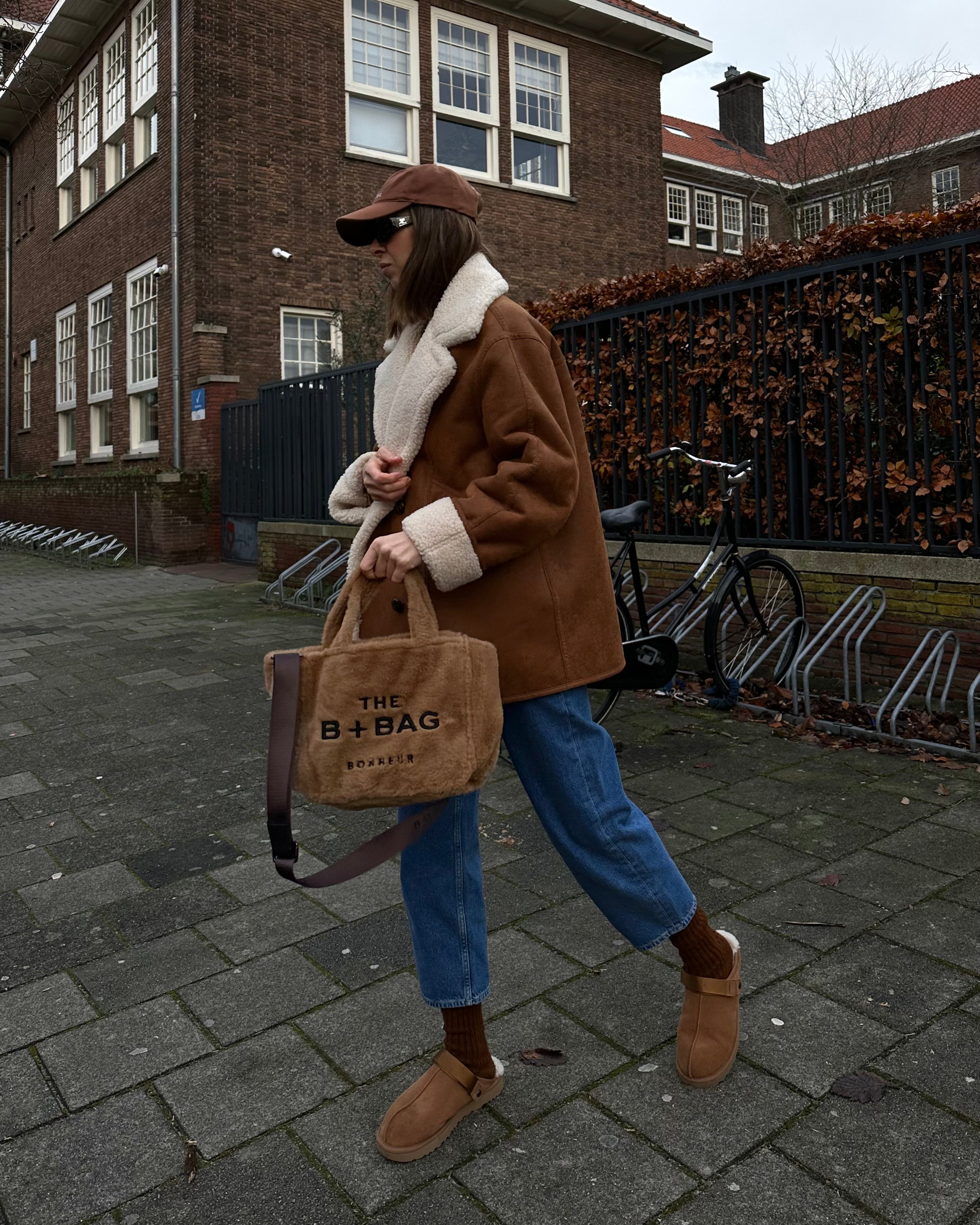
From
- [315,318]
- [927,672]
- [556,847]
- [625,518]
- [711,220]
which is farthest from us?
[711,220]

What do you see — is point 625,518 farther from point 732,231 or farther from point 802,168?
point 732,231

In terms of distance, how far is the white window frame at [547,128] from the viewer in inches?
762

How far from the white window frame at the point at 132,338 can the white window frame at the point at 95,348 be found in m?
0.88

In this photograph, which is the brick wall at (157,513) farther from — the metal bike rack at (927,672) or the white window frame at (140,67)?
the metal bike rack at (927,672)

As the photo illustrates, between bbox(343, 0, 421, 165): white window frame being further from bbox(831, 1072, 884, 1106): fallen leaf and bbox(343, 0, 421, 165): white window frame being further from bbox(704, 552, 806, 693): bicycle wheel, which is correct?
bbox(831, 1072, 884, 1106): fallen leaf

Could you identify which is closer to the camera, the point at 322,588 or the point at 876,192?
the point at 322,588

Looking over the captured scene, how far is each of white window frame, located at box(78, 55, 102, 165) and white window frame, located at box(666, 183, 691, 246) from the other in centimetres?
1408

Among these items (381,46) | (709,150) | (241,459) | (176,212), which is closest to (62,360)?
(176,212)

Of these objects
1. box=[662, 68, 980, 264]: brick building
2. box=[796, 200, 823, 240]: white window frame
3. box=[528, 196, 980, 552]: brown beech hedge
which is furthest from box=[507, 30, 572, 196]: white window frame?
box=[528, 196, 980, 552]: brown beech hedge

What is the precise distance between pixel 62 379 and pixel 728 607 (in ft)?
66.8

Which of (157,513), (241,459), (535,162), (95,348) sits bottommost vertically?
(157,513)

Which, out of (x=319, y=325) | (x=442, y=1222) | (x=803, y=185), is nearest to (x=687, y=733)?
(x=442, y=1222)

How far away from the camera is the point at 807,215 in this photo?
22.8 meters

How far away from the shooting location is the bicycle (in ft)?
18.6
